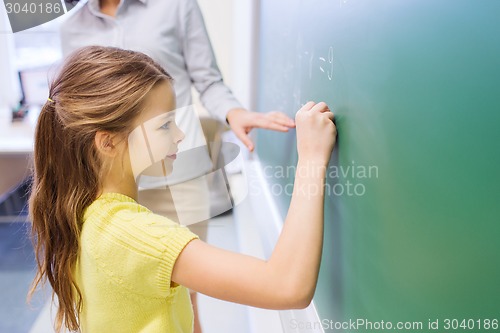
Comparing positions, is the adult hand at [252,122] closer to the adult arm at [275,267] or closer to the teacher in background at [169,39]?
the teacher in background at [169,39]

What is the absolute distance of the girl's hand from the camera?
26.1 inches

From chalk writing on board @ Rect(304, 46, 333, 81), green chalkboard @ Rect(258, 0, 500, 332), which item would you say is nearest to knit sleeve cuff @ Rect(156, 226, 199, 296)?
green chalkboard @ Rect(258, 0, 500, 332)

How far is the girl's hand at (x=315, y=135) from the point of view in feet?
2.17

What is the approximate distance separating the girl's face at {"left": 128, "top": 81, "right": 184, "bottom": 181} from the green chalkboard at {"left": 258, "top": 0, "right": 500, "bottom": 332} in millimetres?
260

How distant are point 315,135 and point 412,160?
0.22 metres

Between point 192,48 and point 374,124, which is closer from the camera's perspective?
point 374,124

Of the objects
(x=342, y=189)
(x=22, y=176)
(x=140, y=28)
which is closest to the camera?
(x=342, y=189)

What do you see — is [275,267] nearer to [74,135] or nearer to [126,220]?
[126,220]

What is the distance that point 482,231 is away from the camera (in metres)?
0.35

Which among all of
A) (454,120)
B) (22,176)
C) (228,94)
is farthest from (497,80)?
(22,176)

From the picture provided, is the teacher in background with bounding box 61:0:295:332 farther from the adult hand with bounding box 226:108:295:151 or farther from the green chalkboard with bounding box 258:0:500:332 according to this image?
the green chalkboard with bounding box 258:0:500:332

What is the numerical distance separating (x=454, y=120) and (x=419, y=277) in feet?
0.57

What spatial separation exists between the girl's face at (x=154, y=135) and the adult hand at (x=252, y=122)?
0.83 feet

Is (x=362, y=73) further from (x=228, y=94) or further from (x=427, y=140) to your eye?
(x=228, y=94)
